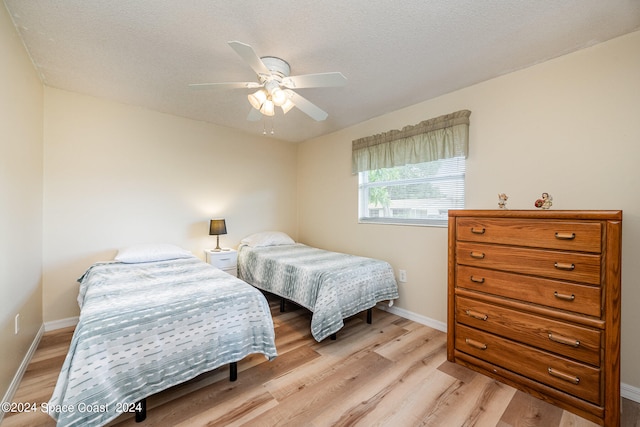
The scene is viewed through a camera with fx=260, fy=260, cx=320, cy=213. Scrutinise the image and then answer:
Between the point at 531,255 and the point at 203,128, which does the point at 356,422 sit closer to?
the point at 531,255

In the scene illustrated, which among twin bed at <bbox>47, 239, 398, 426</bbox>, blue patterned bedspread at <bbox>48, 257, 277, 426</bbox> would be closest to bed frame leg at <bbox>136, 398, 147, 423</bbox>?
twin bed at <bbox>47, 239, 398, 426</bbox>

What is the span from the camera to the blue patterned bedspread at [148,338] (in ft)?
4.13

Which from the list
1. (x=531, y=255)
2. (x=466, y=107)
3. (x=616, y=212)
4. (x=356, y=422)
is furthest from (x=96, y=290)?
(x=466, y=107)

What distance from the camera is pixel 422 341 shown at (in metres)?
2.43

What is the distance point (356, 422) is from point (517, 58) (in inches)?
110

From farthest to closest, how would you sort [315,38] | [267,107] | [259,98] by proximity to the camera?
[267,107] → [259,98] → [315,38]

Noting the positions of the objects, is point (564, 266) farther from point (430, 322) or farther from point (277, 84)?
point (277, 84)

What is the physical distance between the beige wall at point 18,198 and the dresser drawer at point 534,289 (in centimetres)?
310

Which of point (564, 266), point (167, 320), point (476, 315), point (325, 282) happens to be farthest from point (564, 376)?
point (167, 320)

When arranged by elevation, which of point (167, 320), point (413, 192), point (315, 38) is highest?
point (315, 38)

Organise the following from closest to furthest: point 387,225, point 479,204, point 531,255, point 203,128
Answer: point 531,255 < point 479,204 < point 387,225 < point 203,128

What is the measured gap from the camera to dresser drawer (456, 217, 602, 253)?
4.91 ft

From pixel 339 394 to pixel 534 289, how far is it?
1.46 metres

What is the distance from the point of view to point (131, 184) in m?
3.03
